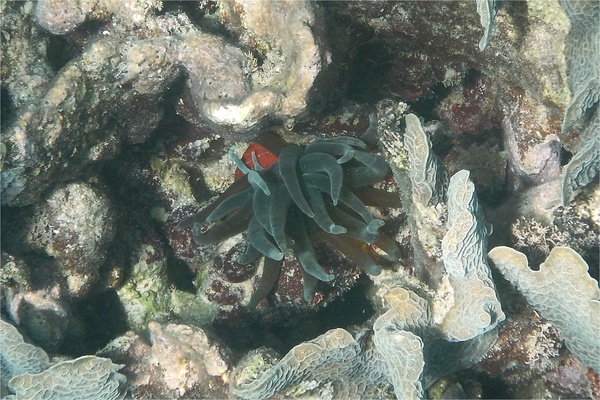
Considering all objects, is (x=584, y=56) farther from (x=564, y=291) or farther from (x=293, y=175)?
(x=293, y=175)

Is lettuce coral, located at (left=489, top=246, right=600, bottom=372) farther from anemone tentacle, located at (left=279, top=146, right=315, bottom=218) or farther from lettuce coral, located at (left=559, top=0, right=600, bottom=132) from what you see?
anemone tentacle, located at (left=279, top=146, right=315, bottom=218)

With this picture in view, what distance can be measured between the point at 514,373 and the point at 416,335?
992 mm

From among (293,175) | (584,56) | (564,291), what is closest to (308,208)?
(293,175)

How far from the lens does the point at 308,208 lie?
262 cm

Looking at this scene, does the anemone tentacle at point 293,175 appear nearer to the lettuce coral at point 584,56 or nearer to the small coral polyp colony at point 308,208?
the small coral polyp colony at point 308,208

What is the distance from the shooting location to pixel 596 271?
2.64m

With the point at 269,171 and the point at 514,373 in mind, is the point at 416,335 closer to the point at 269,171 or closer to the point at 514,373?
the point at 514,373

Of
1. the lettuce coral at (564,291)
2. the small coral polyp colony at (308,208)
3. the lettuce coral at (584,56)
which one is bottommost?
the lettuce coral at (564,291)

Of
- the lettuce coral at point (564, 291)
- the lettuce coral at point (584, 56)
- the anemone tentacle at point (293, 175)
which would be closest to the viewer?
the lettuce coral at point (584, 56)

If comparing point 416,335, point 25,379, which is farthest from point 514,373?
point 25,379

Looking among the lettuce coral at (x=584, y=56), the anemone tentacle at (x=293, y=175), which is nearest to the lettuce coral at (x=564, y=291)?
the lettuce coral at (x=584, y=56)

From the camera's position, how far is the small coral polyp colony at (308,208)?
267 centimetres

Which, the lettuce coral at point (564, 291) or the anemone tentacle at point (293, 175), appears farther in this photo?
the anemone tentacle at point (293, 175)

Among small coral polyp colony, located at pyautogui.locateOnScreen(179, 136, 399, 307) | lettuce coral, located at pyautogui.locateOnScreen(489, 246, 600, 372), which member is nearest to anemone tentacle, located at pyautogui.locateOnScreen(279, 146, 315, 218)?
small coral polyp colony, located at pyautogui.locateOnScreen(179, 136, 399, 307)
